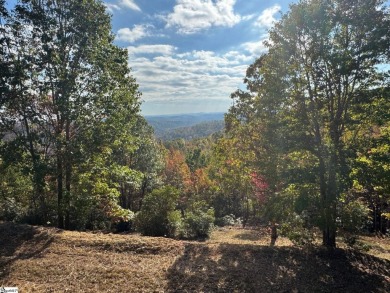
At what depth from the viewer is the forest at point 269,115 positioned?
893cm

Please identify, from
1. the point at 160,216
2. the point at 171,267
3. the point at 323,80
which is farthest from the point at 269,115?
the point at 160,216

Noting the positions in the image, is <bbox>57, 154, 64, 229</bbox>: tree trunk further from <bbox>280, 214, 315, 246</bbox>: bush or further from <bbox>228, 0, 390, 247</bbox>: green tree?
<bbox>280, 214, 315, 246</bbox>: bush

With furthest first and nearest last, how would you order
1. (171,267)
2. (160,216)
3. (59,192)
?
(160,216)
(59,192)
(171,267)

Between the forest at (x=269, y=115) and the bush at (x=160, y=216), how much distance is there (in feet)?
0.17

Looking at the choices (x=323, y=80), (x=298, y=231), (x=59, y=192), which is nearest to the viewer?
(x=323, y=80)

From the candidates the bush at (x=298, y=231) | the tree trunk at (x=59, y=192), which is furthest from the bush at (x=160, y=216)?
the bush at (x=298, y=231)

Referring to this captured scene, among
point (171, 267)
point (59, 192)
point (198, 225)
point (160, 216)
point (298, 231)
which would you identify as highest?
point (59, 192)

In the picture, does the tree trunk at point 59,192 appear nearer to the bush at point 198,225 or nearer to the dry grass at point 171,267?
the dry grass at point 171,267

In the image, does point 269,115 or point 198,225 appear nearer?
point 269,115

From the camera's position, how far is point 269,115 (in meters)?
10.4

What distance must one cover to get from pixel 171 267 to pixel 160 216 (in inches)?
221

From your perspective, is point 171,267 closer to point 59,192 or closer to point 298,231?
point 298,231

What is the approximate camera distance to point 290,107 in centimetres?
1005

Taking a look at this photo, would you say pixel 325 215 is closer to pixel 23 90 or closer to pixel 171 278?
pixel 171 278
